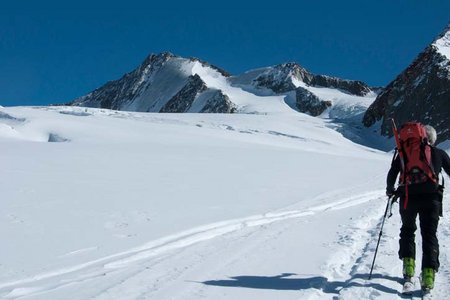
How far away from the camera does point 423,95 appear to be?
6600 cm

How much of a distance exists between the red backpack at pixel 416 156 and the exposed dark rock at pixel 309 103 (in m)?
94.3

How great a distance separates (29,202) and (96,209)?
1.36 metres

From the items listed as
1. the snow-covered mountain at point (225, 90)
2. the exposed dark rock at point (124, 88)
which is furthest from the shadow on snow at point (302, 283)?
the exposed dark rock at point (124, 88)

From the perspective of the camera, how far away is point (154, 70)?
503 feet

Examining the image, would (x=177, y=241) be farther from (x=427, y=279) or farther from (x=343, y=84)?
(x=343, y=84)

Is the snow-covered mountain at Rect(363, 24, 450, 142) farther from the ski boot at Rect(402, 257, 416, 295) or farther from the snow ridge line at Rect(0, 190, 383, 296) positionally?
the ski boot at Rect(402, 257, 416, 295)

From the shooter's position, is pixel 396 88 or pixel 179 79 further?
pixel 179 79

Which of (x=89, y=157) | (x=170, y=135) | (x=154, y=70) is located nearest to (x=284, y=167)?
(x=89, y=157)

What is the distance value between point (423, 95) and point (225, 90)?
6078 centimetres

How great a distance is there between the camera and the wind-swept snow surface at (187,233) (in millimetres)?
5535

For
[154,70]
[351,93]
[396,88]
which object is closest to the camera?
[396,88]

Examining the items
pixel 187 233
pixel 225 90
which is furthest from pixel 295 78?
pixel 187 233

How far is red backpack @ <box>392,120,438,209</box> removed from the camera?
5.57m

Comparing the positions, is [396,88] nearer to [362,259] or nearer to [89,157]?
[89,157]
